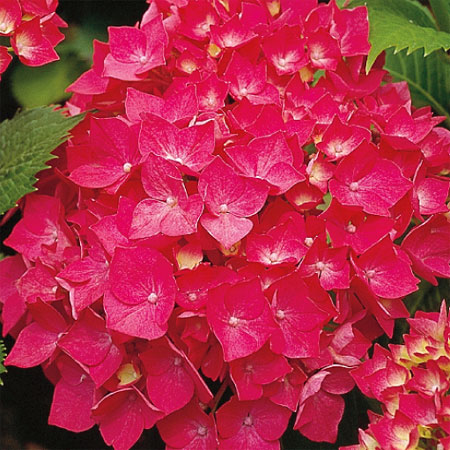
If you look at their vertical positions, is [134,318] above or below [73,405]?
above

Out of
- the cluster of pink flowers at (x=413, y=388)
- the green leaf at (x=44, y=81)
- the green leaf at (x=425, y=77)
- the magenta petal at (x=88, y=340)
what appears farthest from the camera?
the green leaf at (x=44, y=81)

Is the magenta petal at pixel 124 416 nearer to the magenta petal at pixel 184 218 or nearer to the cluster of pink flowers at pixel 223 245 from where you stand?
the cluster of pink flowers at pixel 223 245

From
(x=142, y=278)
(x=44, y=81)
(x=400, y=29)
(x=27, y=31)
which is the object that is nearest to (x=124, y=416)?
(x=142, y=278)

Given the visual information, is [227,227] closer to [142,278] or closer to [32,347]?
[142,278]

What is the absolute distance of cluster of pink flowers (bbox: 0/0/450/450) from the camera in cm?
81

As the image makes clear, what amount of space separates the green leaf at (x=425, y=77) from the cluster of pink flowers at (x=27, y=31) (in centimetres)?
58

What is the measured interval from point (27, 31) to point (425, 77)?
2.14ft

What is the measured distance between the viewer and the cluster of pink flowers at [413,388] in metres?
0.73

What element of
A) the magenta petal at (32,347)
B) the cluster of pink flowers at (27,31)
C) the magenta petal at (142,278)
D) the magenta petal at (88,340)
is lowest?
the magenta petal at (32,347)

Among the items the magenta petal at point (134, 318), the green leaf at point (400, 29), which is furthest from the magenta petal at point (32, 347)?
the green leaf at point (400, 29)

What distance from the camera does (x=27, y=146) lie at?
100cm

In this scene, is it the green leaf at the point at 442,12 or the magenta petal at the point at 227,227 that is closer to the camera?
the magenta petal at the point at 227,227

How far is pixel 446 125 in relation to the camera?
1.23 metres

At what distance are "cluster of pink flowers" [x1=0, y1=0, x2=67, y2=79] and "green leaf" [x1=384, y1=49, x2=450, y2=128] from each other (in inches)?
23.0
